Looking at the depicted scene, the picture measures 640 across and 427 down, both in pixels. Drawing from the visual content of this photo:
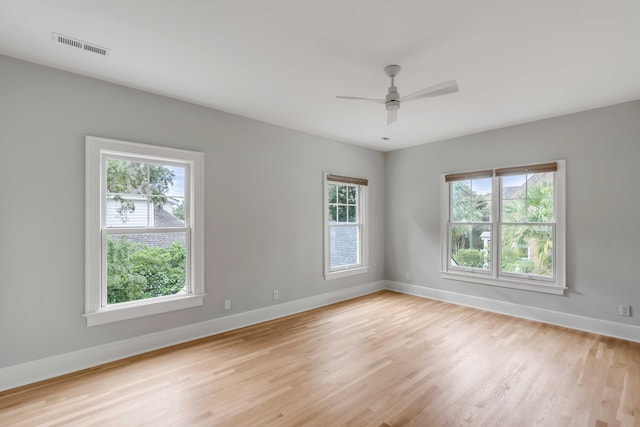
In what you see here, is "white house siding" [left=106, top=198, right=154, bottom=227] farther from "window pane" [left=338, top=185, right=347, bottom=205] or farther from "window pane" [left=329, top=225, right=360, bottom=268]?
"window pane" [left=338, top=185, right=347, bottom=205]

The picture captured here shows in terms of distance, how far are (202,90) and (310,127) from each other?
1.72m

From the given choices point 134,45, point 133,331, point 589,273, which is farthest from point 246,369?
point 589,273

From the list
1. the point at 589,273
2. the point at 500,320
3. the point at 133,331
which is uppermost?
the point at 589,273

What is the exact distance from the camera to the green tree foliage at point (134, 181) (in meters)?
3.17

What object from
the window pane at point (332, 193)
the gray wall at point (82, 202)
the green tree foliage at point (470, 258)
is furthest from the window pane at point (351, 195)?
the green tree foliage at point (470, 258)

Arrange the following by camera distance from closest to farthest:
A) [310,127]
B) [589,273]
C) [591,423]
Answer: [591,423]
[589,273]
[310,127]

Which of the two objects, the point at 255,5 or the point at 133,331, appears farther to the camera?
the point at 133,331

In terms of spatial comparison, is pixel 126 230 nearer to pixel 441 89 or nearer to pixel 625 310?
pixel 441 89

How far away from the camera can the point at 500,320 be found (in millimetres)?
4281

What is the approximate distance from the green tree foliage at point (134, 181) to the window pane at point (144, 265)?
0.99 feet

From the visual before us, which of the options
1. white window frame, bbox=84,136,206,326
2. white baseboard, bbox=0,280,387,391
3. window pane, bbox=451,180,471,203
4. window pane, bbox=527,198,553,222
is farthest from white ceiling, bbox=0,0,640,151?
white baseboard, bbox=0,280,387,391

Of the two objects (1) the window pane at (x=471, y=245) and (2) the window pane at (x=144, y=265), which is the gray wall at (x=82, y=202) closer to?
(2) the window pane at (x=144, y=265)

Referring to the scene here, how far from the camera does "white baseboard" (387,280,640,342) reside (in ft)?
12.0

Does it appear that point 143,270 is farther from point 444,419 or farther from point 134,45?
point 444,419
